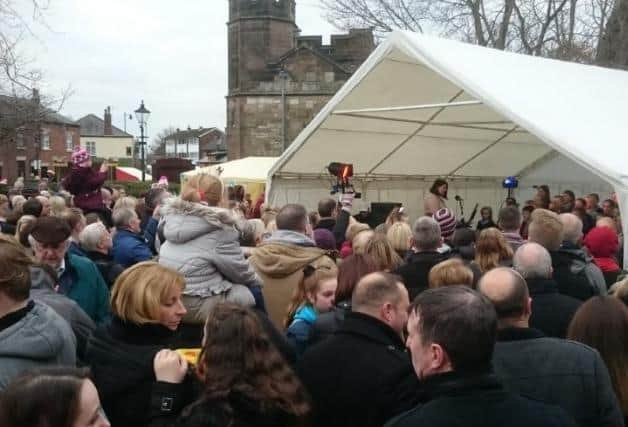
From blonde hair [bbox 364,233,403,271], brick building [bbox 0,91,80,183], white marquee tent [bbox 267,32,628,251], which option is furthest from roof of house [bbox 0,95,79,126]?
blonde hair [bbox 364,233,403,271]

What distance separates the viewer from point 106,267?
5.08m

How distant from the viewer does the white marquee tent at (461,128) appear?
→ 872cm

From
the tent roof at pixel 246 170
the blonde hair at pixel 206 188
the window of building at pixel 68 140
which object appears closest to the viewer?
the blonde hair at pixel 206 188

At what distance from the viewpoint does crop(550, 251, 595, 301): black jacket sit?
4.90 m

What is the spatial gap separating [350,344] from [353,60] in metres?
37.4

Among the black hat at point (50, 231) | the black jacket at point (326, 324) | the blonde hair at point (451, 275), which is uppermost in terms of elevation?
the black hat at point (50, 231)

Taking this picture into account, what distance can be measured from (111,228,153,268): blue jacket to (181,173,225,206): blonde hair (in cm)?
155

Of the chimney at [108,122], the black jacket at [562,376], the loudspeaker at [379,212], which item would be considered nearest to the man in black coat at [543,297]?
the black jacket at [562,376]

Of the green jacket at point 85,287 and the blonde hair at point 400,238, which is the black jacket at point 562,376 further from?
the blonde hair at point 400,238

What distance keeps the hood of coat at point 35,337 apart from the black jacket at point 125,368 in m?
0.16

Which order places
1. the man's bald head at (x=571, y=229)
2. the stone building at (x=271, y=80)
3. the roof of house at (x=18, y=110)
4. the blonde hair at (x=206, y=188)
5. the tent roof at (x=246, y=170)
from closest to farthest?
the blonde hair at (x=206, y=188) < the man's bald head at (x=571, y=229) < the roof of house at (x=18, y=110) < the tent roof at (x=246, y=170) < the stone building at (x=271, y=80)

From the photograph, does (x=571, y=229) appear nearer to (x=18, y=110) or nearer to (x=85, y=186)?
(x=85, y=186)

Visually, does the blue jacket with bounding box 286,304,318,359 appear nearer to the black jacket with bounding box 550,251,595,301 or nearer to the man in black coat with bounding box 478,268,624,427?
the man in black coat with bounding box 478,268,624,427

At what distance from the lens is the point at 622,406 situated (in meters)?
2.95
